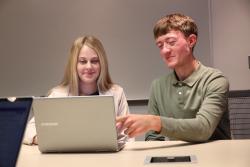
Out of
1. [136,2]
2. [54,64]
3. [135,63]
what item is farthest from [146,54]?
[54,64]

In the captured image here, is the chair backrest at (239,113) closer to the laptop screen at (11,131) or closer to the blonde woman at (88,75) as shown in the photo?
the blonde woman at (88,75)

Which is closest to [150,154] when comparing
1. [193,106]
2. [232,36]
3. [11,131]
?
[193,106]

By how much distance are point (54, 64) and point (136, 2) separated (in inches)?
32.3

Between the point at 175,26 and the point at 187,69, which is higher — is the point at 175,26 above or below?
above

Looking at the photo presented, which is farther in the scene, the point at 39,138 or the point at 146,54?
the point at 146,54

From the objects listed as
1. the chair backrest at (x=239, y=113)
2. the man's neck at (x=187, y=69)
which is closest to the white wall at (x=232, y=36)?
the chair backrest at (x=239, y=113)

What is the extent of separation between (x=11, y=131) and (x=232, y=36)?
2347mm

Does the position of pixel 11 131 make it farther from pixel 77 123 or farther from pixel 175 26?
pixel 175 26

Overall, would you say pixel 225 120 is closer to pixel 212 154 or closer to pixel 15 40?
pixel 212 154

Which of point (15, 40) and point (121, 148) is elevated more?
point (15, 40)

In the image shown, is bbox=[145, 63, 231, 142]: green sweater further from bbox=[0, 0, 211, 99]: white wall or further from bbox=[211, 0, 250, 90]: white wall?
bbox=[211, 0, 250, 90]: white wall

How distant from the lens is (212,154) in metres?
1.30

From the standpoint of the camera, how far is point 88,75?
1.99 m

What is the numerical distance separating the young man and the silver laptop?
0.33 meters
